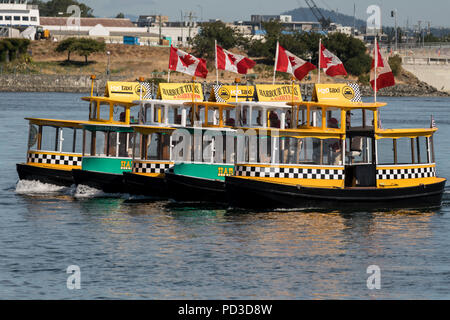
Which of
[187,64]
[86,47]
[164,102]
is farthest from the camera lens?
[86,47]

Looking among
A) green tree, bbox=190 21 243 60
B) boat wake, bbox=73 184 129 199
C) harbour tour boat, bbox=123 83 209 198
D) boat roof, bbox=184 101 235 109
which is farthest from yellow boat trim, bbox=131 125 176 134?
green tree, bbox=190 21 243 60

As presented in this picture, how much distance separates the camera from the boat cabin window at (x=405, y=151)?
33.0 m

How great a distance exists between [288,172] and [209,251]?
7022 mm

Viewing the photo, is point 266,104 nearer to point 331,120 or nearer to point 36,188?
point 331,120

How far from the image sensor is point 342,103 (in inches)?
1314

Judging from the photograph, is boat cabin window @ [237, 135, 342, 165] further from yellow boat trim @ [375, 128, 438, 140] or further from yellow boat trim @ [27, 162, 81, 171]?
yellow boat trim @ [27, 162, 81, 171]

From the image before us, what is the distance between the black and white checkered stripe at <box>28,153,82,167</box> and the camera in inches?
1512

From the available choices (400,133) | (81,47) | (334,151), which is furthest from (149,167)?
(81,47)

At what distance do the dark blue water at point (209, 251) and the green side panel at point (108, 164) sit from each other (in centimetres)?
116

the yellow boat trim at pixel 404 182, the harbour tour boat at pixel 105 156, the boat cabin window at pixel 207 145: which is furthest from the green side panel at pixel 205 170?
the yellow boat trim at pixel 404 182

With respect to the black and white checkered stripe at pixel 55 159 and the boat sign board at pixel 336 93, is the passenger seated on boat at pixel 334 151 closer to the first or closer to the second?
the boat sign board at pixel 336 93

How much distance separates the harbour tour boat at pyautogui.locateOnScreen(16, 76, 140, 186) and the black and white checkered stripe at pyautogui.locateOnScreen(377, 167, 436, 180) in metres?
12.3

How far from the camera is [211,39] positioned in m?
175

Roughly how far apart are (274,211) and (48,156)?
35.5ft
